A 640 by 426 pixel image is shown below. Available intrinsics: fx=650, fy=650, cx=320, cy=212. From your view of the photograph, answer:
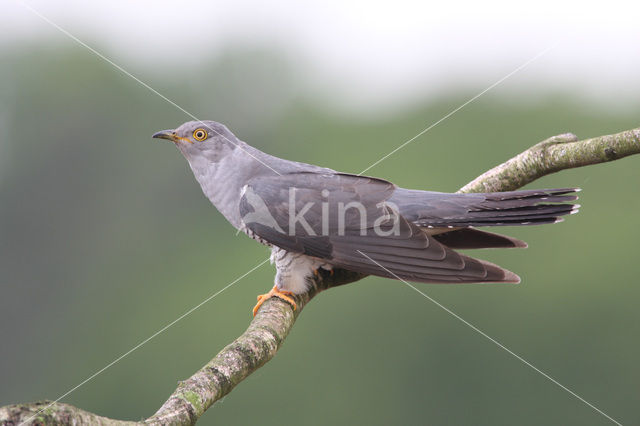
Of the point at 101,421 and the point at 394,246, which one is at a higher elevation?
the point at 394,246

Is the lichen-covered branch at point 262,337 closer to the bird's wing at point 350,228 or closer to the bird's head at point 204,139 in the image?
the bird's wing at point 350,228

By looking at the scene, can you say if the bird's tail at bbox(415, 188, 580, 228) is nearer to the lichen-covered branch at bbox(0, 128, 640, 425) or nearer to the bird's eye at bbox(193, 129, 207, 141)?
the lichen-covered branch at bbox(0, 128, 640, 425)

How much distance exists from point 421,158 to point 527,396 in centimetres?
951

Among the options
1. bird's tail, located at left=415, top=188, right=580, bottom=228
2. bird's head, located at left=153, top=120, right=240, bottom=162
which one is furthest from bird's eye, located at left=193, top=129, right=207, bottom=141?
bird's tail, located at left=415, top=188, right=580, bottom=228

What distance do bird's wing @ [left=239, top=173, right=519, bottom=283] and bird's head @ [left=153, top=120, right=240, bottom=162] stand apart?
293mm

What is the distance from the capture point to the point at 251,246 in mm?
20750

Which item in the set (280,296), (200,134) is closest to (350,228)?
(280,296)

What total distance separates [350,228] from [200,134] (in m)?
1.04

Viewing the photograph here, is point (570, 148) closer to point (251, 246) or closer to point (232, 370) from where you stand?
point (232, 370)

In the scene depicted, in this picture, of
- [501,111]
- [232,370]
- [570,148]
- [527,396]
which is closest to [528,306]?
[527,396]

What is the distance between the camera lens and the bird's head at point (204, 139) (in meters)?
3.61

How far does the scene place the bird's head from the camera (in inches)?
142

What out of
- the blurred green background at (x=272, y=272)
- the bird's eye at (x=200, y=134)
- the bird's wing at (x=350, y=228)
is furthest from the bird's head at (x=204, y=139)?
the blurred green background at (x=272, y=272)

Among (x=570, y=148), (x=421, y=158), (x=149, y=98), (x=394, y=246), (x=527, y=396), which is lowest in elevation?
(x=527, y=396)
